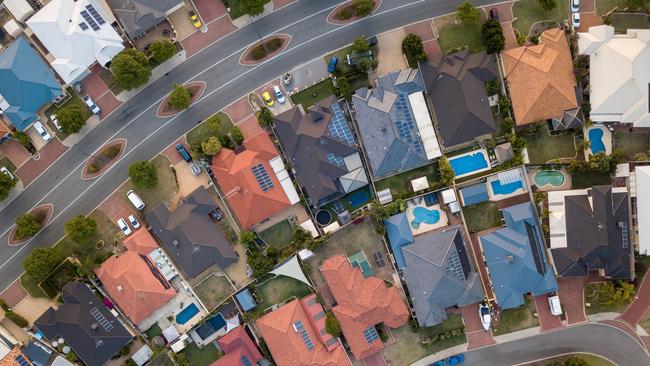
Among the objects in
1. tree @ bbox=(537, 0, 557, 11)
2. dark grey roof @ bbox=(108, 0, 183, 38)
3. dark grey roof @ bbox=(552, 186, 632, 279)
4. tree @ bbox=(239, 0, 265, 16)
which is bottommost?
dark grey roof @ bbox=(552, 186, 632, 279)

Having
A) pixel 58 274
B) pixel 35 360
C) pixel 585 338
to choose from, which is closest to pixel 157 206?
pixel 58 274

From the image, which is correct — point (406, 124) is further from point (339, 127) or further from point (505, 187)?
point (505, 187)

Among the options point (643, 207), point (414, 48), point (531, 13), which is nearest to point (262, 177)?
point (414, 48)

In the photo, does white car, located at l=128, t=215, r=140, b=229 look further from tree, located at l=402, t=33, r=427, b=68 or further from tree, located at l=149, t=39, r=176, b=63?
tree, located at l=402, t=33, r=427, b=68

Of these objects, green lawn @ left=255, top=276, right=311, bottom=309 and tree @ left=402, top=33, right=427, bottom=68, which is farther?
green lawn @ left=255, top=276, right=311, bottom=309

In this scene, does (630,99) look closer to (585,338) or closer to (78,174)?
→ (585,338)

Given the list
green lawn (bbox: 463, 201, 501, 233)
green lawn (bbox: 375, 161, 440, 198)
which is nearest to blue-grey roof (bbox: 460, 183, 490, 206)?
green lawn (bbox: 463, 201, 501, 233)

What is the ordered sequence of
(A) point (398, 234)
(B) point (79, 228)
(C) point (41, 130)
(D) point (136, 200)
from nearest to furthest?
(B) point (79, 228) < (A) point (398, 234) < (D) point (136, 200) < (C) point (41, 130)

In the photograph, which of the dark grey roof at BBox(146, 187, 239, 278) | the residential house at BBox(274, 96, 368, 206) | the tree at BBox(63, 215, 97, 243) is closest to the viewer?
the tree at BBox(63, 215, 97, 243)
